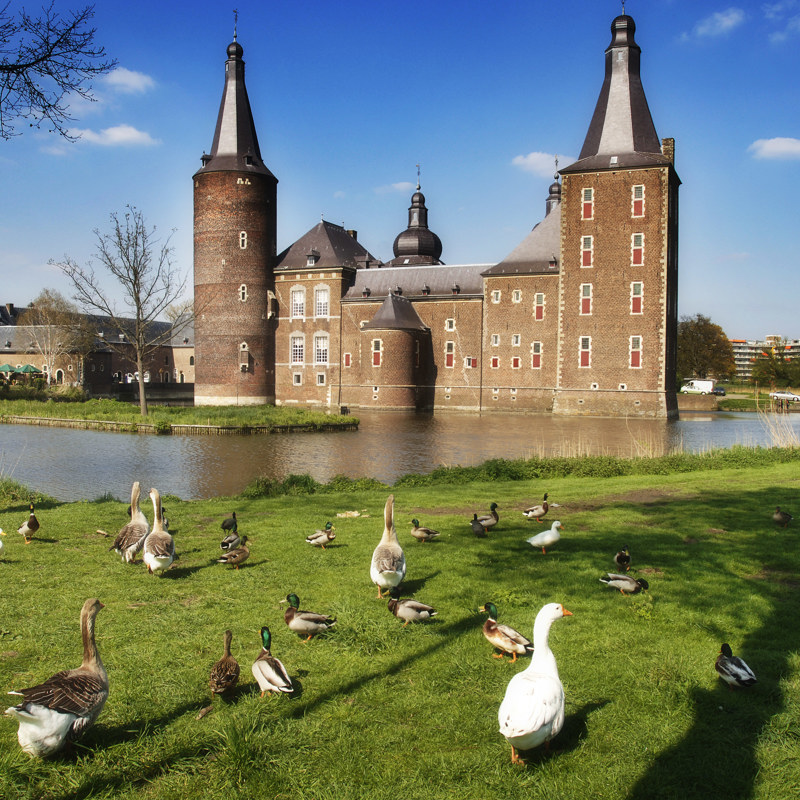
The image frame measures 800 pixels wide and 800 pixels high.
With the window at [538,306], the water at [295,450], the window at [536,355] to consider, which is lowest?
the water at [295,450]

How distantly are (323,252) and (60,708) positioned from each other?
5247 centimetres

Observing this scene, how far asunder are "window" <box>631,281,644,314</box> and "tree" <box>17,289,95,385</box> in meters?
46.1

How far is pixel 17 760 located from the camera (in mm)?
3889

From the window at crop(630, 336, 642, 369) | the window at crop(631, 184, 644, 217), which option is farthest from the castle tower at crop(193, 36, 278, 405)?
the window at crop(630, 336, 642, 369)

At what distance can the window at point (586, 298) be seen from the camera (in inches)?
1768

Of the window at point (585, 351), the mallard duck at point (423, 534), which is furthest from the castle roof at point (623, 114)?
the mallard duck at point (423, 534)

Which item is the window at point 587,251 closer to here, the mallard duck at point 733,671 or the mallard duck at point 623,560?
the mallard duck at point 623,560

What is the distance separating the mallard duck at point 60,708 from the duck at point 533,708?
7.59 feet

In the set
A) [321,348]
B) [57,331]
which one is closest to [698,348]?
[321,348]

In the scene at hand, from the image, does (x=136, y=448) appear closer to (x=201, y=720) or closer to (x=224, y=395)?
(x=201, y=720)

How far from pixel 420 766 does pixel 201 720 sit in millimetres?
1435

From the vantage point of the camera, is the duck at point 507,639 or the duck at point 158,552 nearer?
the duck at point 507,639

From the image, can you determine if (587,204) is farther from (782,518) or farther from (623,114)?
(782,518)

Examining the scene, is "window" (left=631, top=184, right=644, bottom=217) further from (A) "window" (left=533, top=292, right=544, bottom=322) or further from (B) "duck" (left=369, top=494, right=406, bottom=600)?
(B) "duck" (left=369, top=494, right=406, bottom=600)
